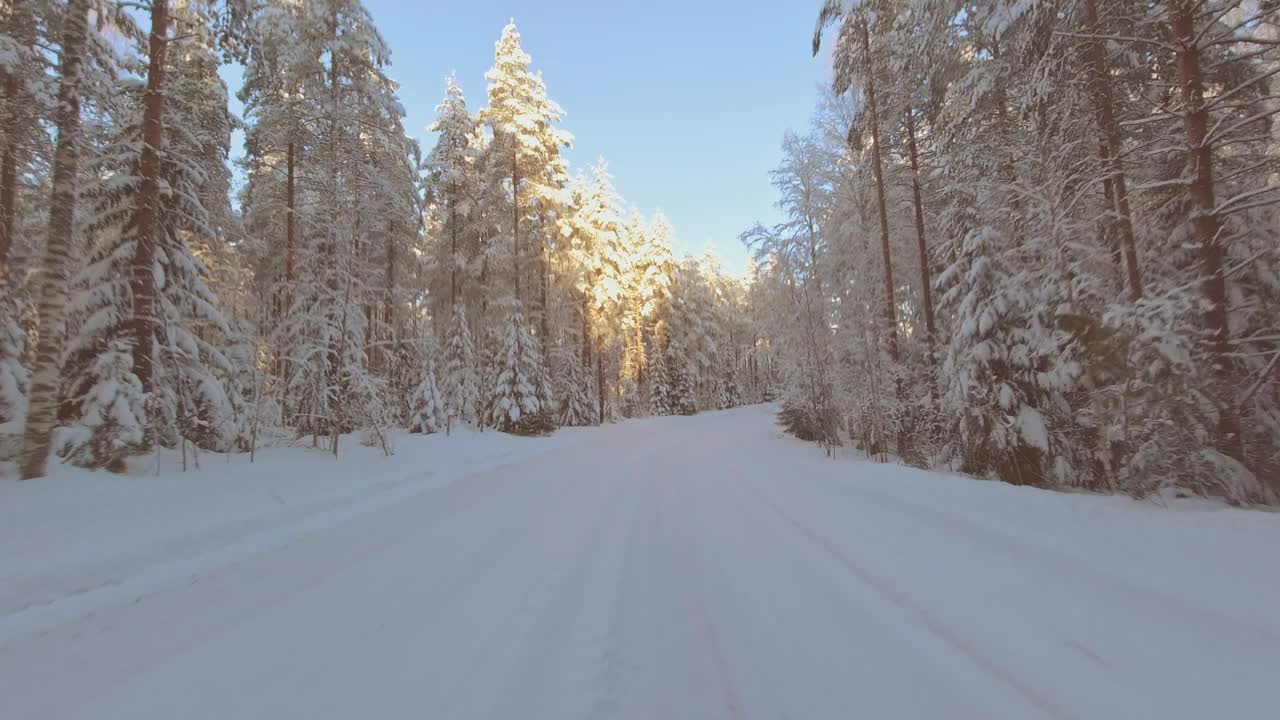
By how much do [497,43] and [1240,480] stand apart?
24.1 meters

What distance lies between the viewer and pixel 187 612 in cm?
315

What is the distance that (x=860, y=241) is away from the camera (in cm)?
1470

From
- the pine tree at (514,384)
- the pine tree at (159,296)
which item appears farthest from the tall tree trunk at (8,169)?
the pine tree at (514,384)

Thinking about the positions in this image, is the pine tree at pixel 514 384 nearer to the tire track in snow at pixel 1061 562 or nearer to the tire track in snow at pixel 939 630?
the tire track in snow at pixel 1061 562

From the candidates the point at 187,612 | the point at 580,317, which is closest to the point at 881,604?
the point at 187,612

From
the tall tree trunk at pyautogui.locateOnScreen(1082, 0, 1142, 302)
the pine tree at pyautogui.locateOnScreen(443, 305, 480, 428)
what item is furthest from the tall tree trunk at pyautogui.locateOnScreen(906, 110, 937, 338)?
the pine tree at pyautogui.locateOnScreen(443, 305, 480, 428)

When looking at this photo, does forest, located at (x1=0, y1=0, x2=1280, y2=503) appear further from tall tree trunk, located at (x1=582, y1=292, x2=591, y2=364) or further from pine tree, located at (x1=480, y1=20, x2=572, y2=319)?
tall tree trunk, located at (x1=582, y1=292, x2=591, y2=364)

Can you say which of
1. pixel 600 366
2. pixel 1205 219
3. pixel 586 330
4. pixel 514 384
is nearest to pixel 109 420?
pixel 514 384

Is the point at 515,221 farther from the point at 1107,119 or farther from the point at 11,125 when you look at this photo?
the point at 1107,119

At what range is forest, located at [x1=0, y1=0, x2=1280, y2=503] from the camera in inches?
203

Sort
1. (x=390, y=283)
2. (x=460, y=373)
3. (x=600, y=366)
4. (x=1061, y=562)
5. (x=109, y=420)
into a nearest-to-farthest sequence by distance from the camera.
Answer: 1. (x=1061, y=562)
2. (x=109, y=420)
3. (x=460, y=373)
4. (x=390, y=283)
5. (x=600, y=366)

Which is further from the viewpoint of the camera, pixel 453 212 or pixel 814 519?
pixel 453 212

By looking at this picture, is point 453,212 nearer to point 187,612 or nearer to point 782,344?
point 782,344

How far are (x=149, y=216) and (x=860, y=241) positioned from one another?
15.5 metres
